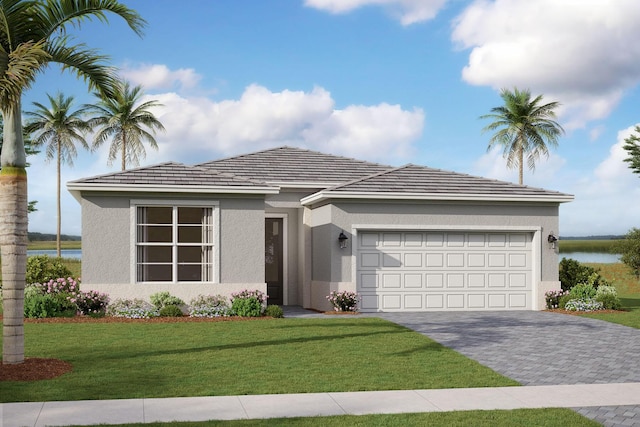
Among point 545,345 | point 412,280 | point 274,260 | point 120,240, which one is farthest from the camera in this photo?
point 274,260

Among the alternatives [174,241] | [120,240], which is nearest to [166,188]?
[174,241]

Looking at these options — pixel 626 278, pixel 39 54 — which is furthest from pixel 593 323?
pixel 626 278

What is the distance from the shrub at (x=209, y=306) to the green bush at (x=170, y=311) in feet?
1.24

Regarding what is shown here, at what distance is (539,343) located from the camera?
1480 centimetres

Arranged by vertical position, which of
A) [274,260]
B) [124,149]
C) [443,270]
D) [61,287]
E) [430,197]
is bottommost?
[61,287]

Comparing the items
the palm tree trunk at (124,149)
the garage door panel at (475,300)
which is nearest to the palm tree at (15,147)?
the garage door panel at (475,300)

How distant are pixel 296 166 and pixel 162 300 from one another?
7.61 m

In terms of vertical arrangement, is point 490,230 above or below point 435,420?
above

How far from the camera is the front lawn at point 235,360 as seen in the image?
10.2 meters

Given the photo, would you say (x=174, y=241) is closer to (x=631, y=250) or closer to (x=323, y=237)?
(x=323, y=237)

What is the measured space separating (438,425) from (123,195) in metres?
13.1

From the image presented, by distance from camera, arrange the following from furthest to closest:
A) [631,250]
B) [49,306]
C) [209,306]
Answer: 1. [631,250]
2. [209,306]
3. [49,306]

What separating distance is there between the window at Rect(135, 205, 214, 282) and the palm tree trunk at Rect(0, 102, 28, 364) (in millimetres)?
7621

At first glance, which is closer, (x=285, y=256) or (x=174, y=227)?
(x=174, y=227)
